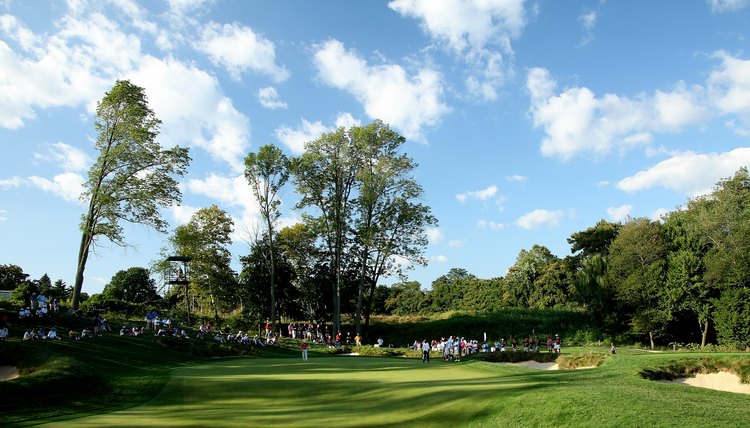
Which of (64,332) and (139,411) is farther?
(64,332)

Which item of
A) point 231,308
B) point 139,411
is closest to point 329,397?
point 139,411

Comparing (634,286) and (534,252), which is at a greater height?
(534,252)

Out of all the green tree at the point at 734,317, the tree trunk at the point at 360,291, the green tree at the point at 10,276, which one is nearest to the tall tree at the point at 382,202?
the tree trunk at the point at 360,291

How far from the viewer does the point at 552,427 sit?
10.4m

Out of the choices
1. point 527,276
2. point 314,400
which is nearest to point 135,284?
point 527,276

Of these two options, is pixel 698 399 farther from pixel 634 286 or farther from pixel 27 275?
pixel 27 275

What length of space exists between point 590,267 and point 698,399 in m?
37.6

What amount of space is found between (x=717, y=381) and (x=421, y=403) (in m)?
15.5

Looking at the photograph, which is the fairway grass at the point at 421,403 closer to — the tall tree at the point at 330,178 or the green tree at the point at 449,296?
the tall tree at the point at 330,178

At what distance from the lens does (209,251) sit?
51.0m

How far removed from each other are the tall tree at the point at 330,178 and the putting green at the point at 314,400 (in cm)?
2915

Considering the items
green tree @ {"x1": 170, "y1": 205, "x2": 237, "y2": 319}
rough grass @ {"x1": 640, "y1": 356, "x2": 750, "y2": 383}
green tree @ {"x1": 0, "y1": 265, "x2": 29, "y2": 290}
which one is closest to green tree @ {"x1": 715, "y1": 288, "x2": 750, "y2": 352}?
rough grass @ {"x1": 640, "y1": 356, "x2": 750, "y2": 383}

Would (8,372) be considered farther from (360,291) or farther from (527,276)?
(527,276)

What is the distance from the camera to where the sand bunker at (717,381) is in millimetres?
20203
